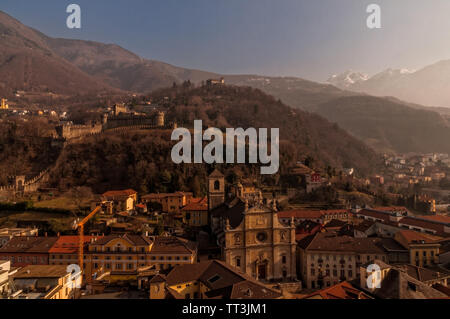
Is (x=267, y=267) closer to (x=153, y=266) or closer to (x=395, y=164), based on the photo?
(x=153, y=266)

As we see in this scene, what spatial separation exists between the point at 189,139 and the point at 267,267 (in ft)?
143

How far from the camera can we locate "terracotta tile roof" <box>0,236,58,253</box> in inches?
1339

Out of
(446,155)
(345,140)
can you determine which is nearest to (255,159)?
(345,140)

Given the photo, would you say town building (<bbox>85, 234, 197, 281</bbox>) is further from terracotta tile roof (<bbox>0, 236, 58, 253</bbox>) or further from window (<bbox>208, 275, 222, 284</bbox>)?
window (<bbox>208, 275, 222, 284</bbox>)

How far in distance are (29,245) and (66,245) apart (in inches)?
149

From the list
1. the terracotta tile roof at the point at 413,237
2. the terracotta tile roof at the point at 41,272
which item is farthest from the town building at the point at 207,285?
the terracotta tile roof at the point at 413,237

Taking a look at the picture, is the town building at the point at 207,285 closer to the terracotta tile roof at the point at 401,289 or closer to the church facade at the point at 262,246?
the church facade at the point at 262,246

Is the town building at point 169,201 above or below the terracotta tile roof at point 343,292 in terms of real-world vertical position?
above

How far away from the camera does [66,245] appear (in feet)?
113

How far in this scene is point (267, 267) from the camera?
34.7 metres

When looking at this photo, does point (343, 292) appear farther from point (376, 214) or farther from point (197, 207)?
point (376, 214)

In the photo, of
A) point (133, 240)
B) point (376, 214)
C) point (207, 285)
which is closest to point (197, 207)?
point (133, 240)

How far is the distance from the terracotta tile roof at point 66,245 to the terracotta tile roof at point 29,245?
487 millimetres

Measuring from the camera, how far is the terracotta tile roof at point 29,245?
1339 inches
